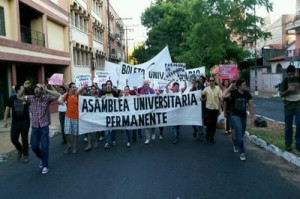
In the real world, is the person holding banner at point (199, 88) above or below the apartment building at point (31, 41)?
below

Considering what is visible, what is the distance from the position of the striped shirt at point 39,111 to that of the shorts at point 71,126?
6.36 ft

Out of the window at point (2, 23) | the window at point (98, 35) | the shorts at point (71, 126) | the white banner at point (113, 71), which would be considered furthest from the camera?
the window at point (98, 35)

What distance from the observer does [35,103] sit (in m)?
8.35

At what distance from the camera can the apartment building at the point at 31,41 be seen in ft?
70.0

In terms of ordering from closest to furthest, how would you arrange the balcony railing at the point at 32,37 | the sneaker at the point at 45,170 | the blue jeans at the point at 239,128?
the sneaker at the point at 45,170 → the blue jeans at the point at 239,128 → the balcony railing at the point at 32,37

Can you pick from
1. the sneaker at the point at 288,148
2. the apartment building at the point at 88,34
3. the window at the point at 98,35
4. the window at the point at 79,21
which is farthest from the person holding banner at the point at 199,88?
the window at the point at 98,35

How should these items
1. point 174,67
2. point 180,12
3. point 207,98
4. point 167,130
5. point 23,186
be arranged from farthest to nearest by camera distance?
1. point 180,12
2. point 174,67
3. point 167,130
4. point 207,98
5. point 23,186

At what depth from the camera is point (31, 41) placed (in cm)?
2594

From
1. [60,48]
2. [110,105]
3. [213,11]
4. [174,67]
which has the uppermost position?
[213,11]

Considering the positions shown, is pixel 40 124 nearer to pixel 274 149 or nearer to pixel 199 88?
pixel 274 149

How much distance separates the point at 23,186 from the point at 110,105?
4866 millimetres

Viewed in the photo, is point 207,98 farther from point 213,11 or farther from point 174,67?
point 213,11

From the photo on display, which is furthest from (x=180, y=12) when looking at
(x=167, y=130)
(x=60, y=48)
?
(x=167, y=130)

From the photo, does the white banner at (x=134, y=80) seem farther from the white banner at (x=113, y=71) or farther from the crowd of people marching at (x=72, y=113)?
the white banner at (x=113, y=71)
